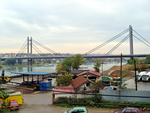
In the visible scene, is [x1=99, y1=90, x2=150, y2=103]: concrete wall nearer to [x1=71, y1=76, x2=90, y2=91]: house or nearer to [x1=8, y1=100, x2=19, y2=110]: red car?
[x1=71, y1=76, x2=90, y2=91]: house

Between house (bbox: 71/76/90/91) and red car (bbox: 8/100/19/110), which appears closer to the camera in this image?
red car (bbox: 8/100/19/110)

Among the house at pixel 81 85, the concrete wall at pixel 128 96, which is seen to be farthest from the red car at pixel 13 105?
the concrete wall at pixel 128 96

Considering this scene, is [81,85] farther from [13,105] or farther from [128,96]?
[13,105]

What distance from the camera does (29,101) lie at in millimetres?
9648

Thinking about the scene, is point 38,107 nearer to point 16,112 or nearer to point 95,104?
point 16,112

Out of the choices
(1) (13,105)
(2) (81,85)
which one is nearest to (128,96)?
(2) (81,85)

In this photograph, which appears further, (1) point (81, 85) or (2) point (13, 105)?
(1) point (81, 85)

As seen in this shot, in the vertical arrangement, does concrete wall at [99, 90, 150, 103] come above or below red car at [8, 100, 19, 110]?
above

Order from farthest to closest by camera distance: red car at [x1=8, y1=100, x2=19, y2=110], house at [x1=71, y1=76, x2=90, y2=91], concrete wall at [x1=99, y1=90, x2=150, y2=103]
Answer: house at [x1=71, y1=76, x2=90, y2=91], concrete wall at [x1=99, y1=90, x2=150, y2=103], red car at [x1=8, y1=100, x2=19, y2=110]

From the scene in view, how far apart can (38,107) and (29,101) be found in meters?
1.59

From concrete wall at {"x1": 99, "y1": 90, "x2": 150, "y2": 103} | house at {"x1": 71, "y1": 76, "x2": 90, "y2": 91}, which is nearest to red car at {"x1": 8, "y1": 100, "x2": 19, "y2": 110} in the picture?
house at {"x1": 71, "y1": 76, "x2": 90, "y2": 91}

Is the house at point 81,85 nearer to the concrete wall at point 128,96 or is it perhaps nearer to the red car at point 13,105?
the concrete wall at point 128,96

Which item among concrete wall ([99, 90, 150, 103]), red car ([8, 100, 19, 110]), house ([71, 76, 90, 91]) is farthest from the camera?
house ([71, 76, 90, 91])

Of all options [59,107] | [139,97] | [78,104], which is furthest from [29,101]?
[139,97]
